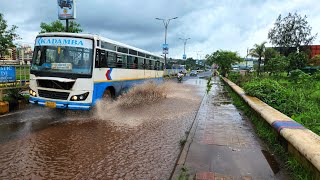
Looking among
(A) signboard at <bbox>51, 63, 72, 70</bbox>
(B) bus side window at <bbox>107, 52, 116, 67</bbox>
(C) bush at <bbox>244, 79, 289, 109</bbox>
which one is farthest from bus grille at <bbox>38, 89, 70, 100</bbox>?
(C) bush at <bbox>244, 79, 289, 109</bbox>

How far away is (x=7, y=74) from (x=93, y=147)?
6.55 m

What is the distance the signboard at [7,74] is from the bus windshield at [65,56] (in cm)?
229

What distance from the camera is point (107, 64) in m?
10.1

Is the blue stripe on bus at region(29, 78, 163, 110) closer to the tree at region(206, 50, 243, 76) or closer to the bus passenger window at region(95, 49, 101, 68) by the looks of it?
the bus passenger window at region(95, 49, 101, 68)

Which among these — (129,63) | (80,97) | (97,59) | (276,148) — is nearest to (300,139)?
(276,148)

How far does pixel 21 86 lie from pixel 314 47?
166 ft

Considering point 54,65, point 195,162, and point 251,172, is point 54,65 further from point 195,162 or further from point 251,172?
point 251,172

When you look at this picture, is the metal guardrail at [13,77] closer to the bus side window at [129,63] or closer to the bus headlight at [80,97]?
the bus headlight at [80,97]

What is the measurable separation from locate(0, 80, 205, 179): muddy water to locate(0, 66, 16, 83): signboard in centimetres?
214

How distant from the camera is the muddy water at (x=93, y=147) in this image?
4715 mm

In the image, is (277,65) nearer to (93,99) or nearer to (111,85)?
(111,85)

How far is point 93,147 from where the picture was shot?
6059 millimetres

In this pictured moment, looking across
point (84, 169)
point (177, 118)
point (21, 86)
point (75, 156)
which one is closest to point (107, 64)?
point (177, 118)

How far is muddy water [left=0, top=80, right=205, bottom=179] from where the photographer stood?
15.5 ft
